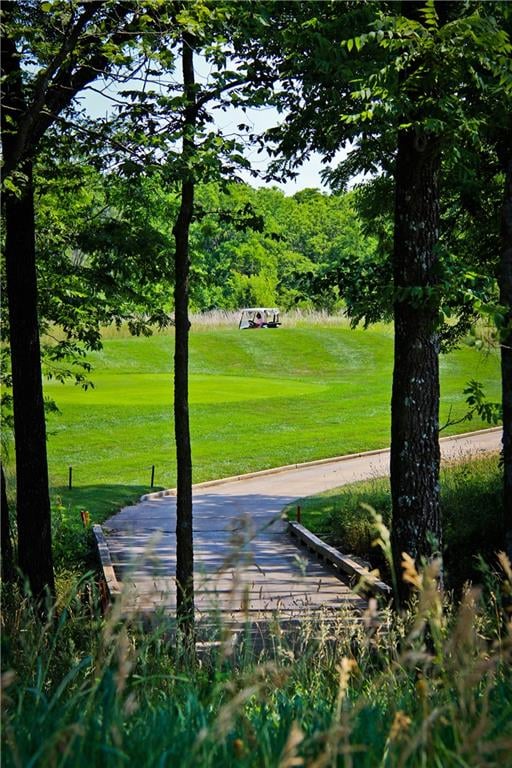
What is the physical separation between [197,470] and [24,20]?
20719mm

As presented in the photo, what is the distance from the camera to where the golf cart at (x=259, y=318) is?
74312 millimetres

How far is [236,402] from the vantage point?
144ft

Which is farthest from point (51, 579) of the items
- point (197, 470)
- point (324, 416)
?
point (324, 416)

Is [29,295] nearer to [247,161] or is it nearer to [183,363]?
[183,363]

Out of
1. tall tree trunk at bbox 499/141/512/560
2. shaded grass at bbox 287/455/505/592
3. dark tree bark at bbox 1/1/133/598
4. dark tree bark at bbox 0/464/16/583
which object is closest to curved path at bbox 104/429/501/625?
shaded grass at bbox 287/455/505/592

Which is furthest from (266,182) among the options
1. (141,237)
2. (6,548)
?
(6,548)

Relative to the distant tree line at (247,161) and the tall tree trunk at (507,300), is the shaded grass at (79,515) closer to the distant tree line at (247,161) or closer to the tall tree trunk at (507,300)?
the distant tree line at (247,161)

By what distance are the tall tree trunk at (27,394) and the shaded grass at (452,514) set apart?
17.7 ft

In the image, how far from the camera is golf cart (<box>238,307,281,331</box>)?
74.3m

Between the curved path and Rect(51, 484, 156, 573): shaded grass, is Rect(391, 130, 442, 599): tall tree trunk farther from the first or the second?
Rect(51, 484, 156, 573): shaded grass

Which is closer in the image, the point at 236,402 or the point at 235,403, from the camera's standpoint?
the point at 235,403

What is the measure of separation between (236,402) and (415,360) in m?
33.6

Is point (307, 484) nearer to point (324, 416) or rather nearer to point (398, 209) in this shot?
point (324, 416)

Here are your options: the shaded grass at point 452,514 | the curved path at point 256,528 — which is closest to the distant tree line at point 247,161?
the curved path at point 256,528
